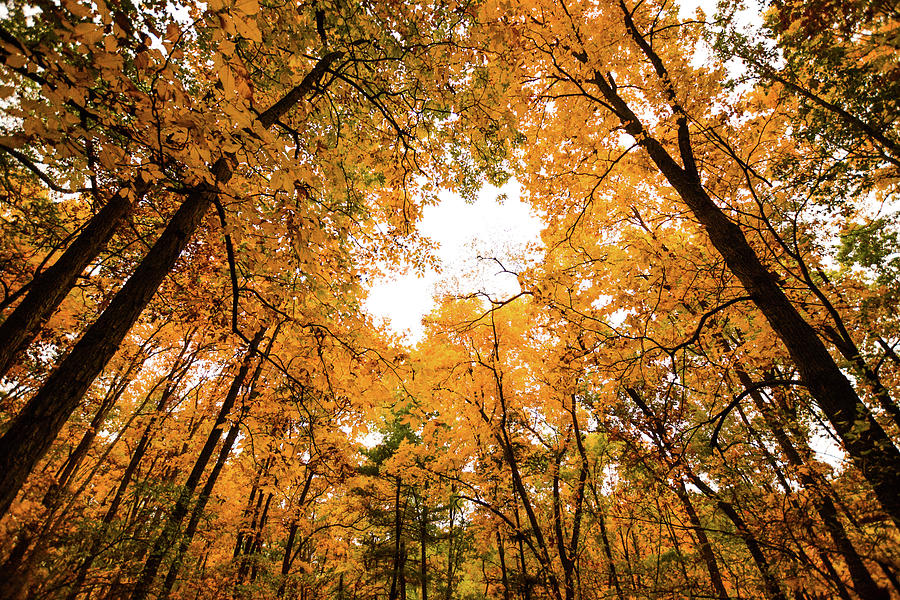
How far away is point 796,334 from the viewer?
310 centimetres

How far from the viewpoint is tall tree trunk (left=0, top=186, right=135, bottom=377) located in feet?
9.30

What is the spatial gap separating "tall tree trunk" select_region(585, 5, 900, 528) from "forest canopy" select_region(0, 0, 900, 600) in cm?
2

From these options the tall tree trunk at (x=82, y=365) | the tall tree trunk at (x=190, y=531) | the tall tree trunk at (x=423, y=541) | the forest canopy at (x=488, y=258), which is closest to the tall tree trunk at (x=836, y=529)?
the forest canopy at (x=488, y=258)

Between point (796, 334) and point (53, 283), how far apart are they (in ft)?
21.8

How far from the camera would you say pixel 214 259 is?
580cm

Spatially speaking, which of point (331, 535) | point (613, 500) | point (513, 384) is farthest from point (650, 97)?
point (331, 535)

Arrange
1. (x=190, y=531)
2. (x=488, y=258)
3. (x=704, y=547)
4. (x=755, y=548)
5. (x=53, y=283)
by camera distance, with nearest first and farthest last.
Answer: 1. (x=53, y=283)
2. (x=755, y=548)
3. (x=488, y=258)
4. (x=704, y=547)
5. (x=190, y=531)

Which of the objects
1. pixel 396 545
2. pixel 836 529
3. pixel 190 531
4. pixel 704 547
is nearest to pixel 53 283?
pixel 190 531

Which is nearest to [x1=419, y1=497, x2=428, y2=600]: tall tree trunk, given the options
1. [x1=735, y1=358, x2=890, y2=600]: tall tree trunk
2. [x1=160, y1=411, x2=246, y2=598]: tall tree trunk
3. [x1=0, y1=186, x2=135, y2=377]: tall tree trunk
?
[x1=160, y1=411, x2=246, y2=598]: tall tree trunk

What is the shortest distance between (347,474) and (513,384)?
13.7 feet

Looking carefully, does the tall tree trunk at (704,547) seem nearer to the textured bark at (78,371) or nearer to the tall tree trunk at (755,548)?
the tall tree trunk at (755,548)

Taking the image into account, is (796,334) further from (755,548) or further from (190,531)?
(190,531)

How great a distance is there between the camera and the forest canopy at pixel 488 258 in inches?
88.6

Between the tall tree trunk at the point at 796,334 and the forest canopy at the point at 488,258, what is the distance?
2cm
